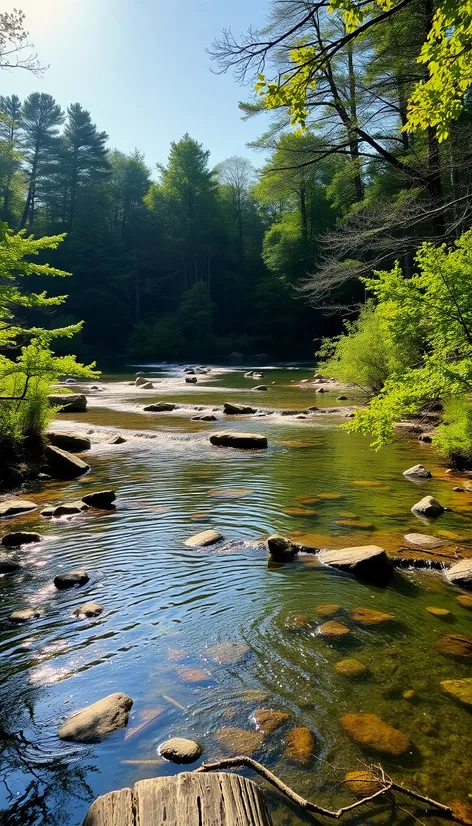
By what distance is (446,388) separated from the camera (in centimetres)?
514

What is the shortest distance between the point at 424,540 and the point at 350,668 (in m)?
2.39

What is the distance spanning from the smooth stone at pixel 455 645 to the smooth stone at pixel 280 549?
1.75 m

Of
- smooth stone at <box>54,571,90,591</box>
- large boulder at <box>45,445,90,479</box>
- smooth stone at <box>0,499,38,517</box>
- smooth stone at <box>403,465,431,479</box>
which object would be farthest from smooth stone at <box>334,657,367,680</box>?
large boulder at <box>45,445,90,479</box>

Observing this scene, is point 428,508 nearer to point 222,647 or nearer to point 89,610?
point 222,647

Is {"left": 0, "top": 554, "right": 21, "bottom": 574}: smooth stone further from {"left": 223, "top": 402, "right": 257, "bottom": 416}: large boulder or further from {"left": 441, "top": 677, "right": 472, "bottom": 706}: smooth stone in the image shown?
{"left": 223, "top": 402, "right": 257, "bottom": 416}: large boulder

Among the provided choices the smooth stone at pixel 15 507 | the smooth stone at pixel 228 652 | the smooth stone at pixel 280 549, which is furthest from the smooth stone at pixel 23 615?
the smooth stone at pixel 15 507

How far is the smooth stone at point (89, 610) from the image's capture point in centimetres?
399

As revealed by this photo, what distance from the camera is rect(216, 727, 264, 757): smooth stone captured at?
2648 mm

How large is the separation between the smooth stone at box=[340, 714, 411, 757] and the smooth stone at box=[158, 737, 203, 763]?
2.59 feet

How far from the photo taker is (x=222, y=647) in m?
3.60

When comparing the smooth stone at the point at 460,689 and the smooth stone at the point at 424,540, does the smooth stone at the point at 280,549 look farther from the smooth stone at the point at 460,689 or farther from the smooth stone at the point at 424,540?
the smooth stone at the point at 460,689

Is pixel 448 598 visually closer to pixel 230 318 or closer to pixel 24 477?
pixel 24 477

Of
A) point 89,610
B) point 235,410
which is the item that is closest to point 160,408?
point 235,410

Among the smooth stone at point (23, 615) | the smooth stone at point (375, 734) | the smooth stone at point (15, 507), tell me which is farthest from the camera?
the smooth stone at point (15, 507)
